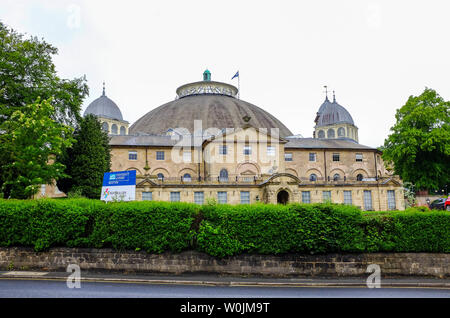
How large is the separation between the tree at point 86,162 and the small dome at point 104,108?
1461 inches

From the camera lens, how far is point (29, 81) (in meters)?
31.9

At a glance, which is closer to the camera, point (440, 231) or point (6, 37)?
point (440, 231)

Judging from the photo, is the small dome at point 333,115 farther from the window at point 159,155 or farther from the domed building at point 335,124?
the window at point 159,155

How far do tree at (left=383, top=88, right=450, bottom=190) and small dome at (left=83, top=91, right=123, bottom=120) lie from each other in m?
50.5

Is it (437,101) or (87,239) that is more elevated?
(437,101)

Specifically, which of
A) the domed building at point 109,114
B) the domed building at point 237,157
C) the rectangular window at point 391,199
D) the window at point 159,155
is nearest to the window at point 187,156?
the domed building at point 237,157

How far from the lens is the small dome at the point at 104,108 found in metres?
71.1

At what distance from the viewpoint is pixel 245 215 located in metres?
16.9

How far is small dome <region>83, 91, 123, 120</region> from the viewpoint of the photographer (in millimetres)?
71062

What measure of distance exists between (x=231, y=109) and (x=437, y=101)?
34043mm

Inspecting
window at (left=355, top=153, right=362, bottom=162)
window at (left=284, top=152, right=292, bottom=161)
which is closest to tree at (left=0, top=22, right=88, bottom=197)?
window at (left=284, top=152, right=292, bottom=161)

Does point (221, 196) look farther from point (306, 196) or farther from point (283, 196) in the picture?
point (306, 196)

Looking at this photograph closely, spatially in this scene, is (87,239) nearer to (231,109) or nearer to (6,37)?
(6,37)
